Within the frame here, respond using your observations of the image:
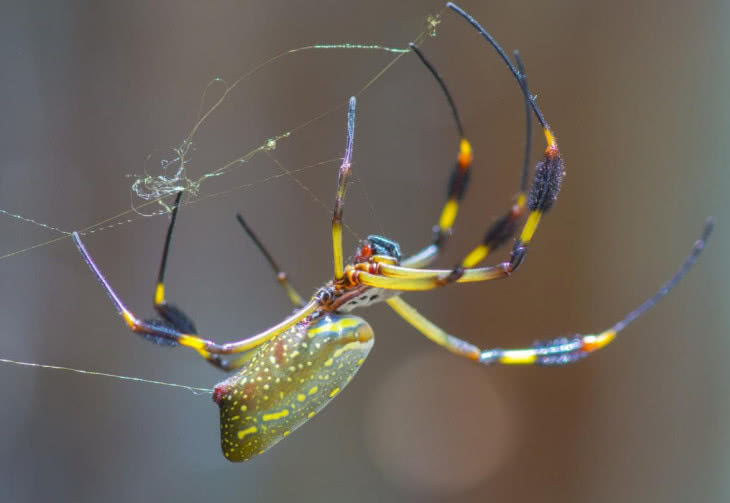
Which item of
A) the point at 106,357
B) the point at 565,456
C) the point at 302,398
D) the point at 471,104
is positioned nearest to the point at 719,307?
the point at 565,456

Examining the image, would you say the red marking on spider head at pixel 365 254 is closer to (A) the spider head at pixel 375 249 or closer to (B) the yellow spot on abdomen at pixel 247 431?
(A) the spider head at pixel 375 249

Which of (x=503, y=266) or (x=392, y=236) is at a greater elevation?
(x=392, y=236)

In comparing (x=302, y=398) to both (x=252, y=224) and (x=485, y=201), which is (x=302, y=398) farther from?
(x=485, y=201)

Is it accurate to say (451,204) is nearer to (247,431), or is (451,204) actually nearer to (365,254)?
A: (365,254)

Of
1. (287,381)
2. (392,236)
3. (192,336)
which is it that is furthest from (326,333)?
(392,236)

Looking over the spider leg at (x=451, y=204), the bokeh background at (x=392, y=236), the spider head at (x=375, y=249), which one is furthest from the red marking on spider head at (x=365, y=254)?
the bokeh background at (x=392, y=236)

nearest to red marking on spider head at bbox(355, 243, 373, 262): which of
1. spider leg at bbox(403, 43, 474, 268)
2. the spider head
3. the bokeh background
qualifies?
the spider head
